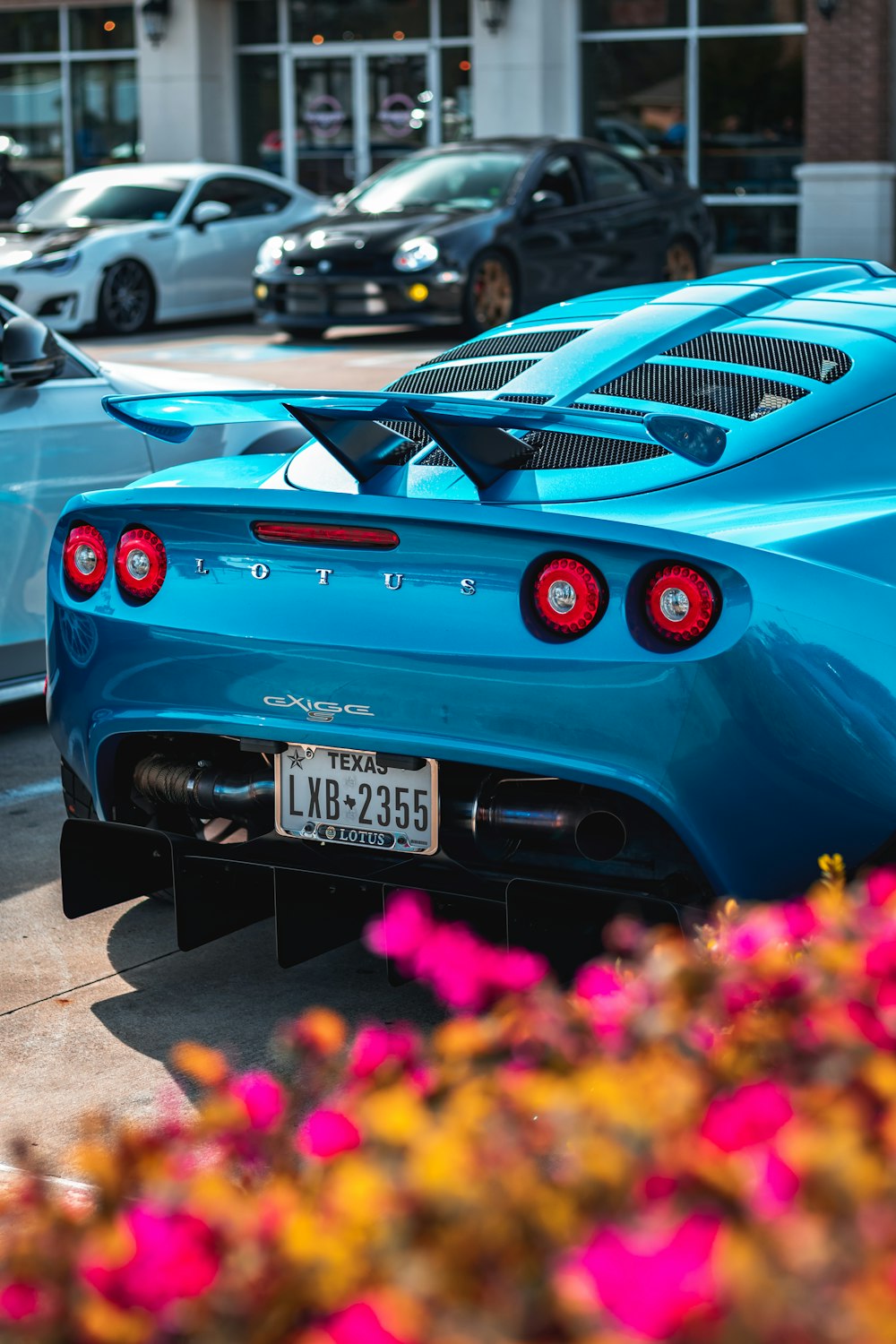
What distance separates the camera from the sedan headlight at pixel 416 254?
15.6 metres

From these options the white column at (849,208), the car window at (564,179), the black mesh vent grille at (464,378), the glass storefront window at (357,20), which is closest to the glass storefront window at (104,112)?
the glass storefront window at (357,20)

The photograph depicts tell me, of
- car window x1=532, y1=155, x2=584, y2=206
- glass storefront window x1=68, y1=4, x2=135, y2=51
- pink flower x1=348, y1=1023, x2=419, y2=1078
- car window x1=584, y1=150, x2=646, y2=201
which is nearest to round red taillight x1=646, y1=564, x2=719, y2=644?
pink flower x1=348, y1=1023, x2=419, y2=1078

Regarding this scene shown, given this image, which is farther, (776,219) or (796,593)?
(776,219)

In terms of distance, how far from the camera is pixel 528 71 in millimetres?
23906

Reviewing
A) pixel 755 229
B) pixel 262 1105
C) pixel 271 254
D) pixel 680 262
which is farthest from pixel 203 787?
pixel 755 229

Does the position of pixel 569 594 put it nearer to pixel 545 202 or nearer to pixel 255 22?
pixel 545 202

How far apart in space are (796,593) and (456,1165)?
197 centimetres

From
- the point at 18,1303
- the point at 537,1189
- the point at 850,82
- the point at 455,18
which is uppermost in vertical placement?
the point at 455,18

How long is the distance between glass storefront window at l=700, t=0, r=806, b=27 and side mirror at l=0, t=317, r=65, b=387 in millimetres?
18807

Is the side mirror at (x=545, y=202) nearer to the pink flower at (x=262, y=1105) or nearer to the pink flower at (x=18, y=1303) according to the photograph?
the pink flower at (x=262, y=1105)

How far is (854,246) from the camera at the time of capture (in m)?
22.6

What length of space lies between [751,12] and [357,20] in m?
5.55

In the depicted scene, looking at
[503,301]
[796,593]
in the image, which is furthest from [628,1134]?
[503,301]

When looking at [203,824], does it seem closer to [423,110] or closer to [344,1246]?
[344,1246]
